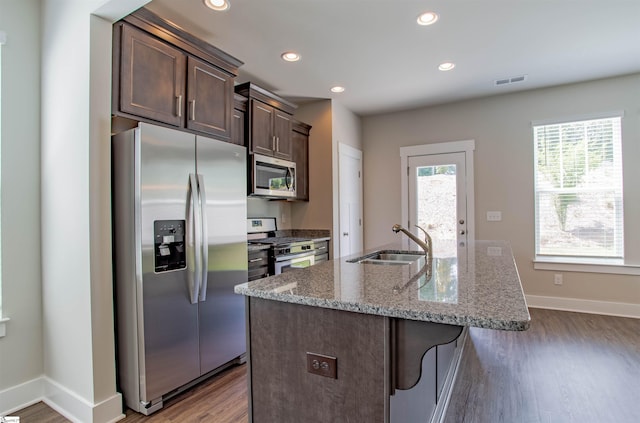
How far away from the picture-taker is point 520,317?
0.86 meters

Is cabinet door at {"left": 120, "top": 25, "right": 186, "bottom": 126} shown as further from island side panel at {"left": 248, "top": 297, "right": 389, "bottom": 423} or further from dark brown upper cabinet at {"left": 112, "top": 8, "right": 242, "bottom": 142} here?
island side panel at {"left": 248, "top": 297, "right": 389, "bottom": 423}

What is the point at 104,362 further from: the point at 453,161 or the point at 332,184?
the point at 453,161

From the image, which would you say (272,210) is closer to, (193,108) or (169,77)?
(193,108)

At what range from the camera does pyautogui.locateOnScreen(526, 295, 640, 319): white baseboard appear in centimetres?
368

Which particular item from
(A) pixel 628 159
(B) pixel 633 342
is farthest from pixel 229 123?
(A) pixel 628 159

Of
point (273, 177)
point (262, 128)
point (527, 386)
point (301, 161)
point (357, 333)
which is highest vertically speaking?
point (262, 128)

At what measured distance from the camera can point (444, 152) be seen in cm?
458

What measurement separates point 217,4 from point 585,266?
4.56 meters

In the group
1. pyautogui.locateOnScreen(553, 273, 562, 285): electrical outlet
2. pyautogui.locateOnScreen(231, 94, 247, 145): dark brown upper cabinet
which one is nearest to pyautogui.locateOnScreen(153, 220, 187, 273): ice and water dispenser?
pyautogui.locateOnScreen(231, 94, 247, 145): dark brown upper cabinet

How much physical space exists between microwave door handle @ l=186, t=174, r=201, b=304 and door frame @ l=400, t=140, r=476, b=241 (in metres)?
3.22

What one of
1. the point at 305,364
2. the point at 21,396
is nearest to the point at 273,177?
the point at 21,396

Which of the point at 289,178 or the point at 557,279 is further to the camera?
the point at 557,279

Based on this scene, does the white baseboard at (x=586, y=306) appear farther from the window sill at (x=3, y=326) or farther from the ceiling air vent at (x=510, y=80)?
the window sill at (x=3, y=326)

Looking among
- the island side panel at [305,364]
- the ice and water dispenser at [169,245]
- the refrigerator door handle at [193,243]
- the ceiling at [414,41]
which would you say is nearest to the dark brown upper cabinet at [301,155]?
the ceiling at [414,41]
